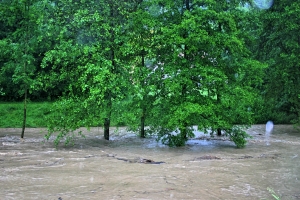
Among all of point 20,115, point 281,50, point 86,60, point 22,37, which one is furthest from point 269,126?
point 22,37

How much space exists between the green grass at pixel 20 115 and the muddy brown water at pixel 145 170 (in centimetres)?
862

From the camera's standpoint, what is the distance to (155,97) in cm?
1850

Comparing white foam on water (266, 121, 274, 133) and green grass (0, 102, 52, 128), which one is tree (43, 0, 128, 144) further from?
white foam on water (266, 121, 274, 133)

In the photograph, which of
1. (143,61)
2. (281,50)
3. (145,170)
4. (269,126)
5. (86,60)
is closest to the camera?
(145,170)

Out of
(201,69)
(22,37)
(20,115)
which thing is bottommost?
(20,115)

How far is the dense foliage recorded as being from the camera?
17.5 metres

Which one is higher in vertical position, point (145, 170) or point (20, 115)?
point (20, 115)

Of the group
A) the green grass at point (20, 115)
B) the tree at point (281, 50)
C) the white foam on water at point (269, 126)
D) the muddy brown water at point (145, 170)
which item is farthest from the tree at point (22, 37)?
the white foam on water at point (269, 126)

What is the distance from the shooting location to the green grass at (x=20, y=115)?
2939 centimetres

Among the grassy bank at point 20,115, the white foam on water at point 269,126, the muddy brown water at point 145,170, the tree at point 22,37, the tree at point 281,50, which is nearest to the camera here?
the muddy brown water at point 145,170

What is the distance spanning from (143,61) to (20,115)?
14996 mm

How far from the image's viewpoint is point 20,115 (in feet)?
101

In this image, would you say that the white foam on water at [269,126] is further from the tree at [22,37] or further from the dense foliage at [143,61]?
the tree at [22,37]

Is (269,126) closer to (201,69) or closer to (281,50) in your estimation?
(281,50)
